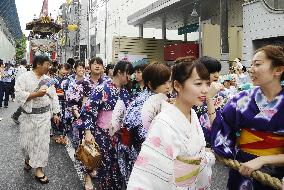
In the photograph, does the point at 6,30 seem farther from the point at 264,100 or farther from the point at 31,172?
the point at 264,100

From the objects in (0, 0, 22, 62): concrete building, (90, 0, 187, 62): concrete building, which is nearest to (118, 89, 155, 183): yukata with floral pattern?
(90, 0, 187, 62): concrete building

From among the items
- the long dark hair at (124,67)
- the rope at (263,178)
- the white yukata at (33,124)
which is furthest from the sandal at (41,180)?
the rope at (263,178)

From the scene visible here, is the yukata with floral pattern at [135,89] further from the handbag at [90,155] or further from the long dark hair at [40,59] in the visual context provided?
the long dark hair at [40,59]

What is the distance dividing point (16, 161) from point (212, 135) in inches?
198

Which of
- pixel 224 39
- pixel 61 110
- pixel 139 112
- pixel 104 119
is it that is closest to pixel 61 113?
pixel 61 110

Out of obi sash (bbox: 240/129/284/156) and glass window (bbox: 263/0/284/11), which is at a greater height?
glass window (bbox: 263/0/284/11)

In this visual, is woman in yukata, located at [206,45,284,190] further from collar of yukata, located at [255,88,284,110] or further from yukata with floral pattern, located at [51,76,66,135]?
yukata with floral pattern, located at [51,76,66,135]

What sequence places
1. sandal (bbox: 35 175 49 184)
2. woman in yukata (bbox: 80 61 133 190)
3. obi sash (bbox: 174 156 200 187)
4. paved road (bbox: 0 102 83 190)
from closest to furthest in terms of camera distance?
obi sash (bbox: 174 156 200 187), woman in yukata (bbox: 80 61 133 190), paved road (bbox: 0 102 83 190), sandal (bbox: 35 175 49 184)

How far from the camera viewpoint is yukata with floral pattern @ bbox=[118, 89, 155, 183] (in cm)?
371

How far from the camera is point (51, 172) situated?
6.14 meters

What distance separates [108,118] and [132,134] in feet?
2.34

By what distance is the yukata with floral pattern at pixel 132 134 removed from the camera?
3707 mm

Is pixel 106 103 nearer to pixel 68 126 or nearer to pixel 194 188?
pixel 194 188

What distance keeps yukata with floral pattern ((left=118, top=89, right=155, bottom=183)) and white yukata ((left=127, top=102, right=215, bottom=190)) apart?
1214mm
